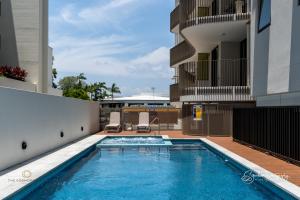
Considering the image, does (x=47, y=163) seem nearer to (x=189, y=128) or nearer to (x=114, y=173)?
(x=114, y=173)

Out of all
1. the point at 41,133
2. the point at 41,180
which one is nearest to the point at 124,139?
the point at 41,133

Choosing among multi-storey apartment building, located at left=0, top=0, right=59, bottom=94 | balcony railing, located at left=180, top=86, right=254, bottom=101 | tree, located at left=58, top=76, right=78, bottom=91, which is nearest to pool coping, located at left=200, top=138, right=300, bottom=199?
balcony railing, located at left=180, top=86, right=254, bottom=101

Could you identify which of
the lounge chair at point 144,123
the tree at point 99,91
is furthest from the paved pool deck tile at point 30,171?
the tree at point 99,91

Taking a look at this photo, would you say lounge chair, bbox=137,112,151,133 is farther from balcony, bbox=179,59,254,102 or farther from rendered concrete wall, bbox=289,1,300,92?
rendered concrete wall, bbox=289,1,300,92

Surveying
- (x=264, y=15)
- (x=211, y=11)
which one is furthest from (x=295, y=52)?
(x=211, y=11)

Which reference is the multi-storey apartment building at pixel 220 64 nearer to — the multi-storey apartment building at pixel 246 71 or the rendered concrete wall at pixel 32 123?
the multi-storey apartment building at pixel 246 71

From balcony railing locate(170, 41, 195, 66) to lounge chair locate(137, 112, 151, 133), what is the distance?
5.26 meters

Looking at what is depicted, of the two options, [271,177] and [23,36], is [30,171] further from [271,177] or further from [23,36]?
[23,36]

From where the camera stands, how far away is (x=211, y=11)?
21875 millimetres

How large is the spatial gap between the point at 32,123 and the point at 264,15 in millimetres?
8818

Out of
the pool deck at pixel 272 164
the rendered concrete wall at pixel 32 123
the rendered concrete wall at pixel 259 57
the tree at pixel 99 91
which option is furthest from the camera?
the tree at pixel 99 91

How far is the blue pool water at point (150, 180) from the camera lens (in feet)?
24.5

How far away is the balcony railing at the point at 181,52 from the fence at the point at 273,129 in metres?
9.44

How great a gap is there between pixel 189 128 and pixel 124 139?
11.0 feet
